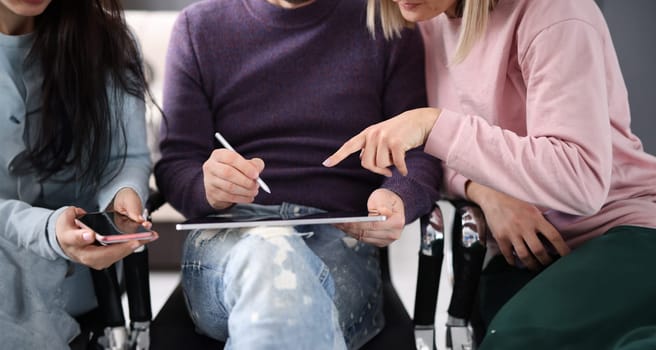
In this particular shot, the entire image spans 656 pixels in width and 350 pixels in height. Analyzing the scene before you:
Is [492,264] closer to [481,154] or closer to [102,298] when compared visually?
[481,154]

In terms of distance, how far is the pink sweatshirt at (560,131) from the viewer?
97 cm

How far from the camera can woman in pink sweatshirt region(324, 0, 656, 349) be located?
2.95 ft

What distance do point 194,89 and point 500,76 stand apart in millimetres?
528

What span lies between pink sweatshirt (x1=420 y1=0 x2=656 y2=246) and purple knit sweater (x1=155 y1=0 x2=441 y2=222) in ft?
0.78

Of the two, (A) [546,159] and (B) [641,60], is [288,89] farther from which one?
(B) [641,60]

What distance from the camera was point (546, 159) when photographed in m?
0.96

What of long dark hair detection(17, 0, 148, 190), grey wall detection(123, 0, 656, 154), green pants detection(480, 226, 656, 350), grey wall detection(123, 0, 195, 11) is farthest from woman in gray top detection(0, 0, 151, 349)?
grey wall detection(123, 0, 195, 11)

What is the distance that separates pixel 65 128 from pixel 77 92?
6 cm

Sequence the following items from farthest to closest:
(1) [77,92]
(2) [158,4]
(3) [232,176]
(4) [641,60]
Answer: (2) [158,4]
(4) [641,60]
(1) [77,92]
(3) [232,176]

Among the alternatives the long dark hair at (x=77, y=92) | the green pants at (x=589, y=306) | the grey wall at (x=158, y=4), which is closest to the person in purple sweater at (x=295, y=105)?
the long dark hair at (x=77, y=92)

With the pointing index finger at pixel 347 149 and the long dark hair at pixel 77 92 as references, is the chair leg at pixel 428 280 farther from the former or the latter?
the long dark hair at pixel 77 92

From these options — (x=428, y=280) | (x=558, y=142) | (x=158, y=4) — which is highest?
(x=558, y=142)

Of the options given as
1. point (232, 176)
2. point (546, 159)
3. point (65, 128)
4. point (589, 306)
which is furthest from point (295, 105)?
point (589, 306)

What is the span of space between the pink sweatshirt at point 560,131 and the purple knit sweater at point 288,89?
239mm
